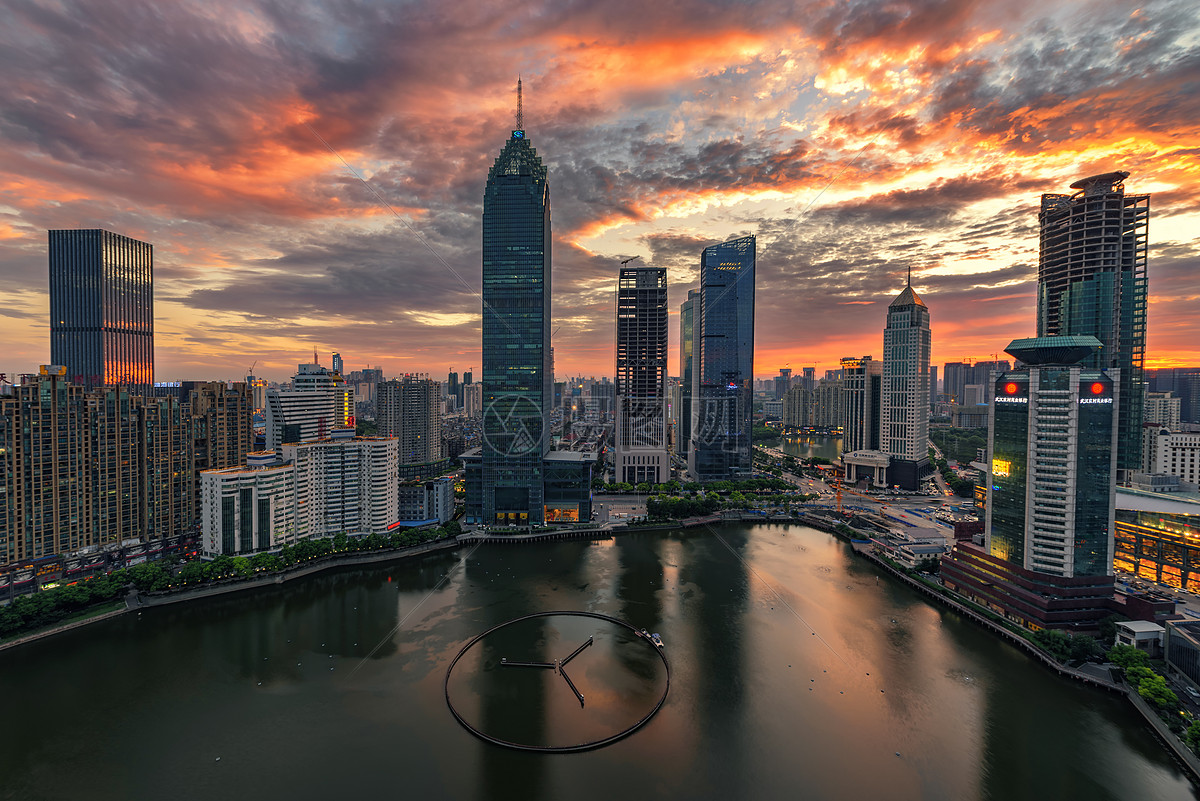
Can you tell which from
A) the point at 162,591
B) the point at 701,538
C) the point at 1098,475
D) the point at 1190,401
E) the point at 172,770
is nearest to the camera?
the point at 172,770

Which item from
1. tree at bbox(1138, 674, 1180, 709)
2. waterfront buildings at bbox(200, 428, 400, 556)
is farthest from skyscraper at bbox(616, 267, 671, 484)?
tree at bbox(1138, 674, 1180, 709)

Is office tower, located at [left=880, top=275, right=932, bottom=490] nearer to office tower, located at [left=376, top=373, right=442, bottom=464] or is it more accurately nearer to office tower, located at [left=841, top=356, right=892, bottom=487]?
office tower, located at [left=841, top=356, right=892, bottom=487]

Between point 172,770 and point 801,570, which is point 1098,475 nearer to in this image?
point 801,570

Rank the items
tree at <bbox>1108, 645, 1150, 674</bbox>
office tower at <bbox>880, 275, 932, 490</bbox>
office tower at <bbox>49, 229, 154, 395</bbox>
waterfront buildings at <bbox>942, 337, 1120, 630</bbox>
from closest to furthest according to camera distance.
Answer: tree at <bbox>1108, 645, 1150, 674</bbox> < waterfront buildings at <bbox>942, 337, 1120, 630</bbox> < office tower at <bbox>49, 229, 154, 395</bbox> < office tower at <bbox>880, 275, 932, 490</bbox>

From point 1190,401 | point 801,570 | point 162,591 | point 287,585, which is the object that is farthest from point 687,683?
point 1190,401

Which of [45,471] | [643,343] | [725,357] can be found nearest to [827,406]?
[725,357]
